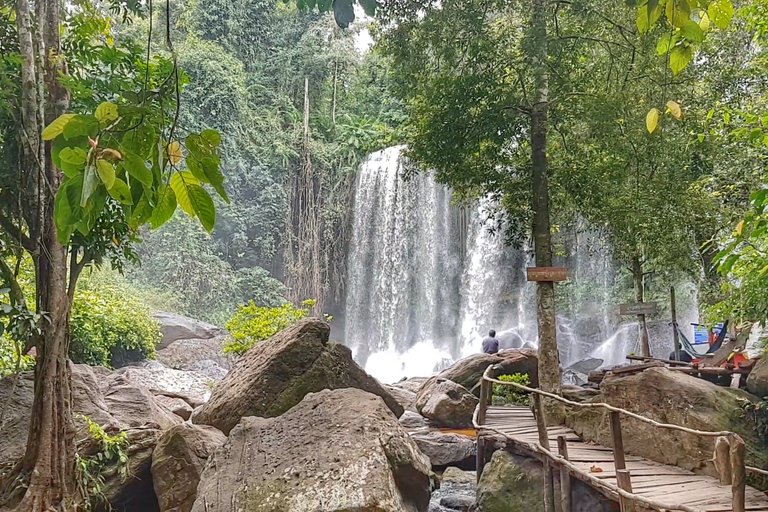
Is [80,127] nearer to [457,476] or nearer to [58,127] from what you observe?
[58,127]

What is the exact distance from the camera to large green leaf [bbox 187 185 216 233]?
1087 millimetres

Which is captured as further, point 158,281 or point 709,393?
point 158,281

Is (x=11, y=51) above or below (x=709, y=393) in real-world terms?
above

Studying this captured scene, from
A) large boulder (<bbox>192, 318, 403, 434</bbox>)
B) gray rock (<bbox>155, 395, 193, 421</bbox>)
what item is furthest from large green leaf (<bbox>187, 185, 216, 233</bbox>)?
gray rock (<bbox>155, 395, 193, 421</bbox>)

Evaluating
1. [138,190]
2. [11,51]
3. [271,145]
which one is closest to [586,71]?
[11,51]

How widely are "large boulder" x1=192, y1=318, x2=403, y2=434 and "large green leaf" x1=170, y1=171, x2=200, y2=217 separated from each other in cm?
595

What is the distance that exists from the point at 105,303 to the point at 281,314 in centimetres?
354

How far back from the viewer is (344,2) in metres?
1.46

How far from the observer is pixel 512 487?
600cm

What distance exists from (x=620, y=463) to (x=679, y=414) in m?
1.21

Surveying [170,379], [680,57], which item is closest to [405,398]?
[170,379]

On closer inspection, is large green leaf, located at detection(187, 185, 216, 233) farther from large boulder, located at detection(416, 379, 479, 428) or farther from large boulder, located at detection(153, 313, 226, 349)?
large boulder, located at detection(153, 313, 226, 349)

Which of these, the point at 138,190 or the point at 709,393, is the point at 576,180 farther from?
the point at 138,190

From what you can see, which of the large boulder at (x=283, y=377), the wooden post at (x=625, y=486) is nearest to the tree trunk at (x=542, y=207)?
the large boulder at (x=283, y=377)
